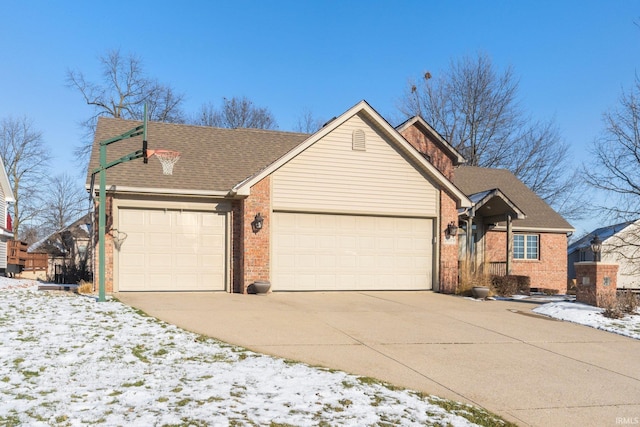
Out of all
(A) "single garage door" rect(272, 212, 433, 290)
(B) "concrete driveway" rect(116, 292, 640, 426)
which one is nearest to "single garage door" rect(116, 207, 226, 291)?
(B) "concrete driveway" rect(116, 292, 640, 426)

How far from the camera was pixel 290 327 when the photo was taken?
9133 mm

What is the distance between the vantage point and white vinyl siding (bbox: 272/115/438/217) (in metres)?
14.5

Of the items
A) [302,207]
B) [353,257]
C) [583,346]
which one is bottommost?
[583,346]

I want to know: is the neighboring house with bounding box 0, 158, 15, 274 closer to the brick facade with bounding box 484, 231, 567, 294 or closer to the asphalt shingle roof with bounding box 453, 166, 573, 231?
the asphalt shingle roof with bounding box 453, 166, 573, 231

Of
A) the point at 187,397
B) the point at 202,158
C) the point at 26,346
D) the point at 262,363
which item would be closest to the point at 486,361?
the point at 262,363

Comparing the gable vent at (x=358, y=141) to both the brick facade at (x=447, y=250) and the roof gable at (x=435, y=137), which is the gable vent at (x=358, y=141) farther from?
the roof gable at (x=435, y=137)

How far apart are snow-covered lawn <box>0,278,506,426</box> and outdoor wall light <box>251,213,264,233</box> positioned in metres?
6.37

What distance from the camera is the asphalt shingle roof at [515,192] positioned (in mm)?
23094

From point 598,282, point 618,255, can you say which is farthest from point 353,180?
point 618,255

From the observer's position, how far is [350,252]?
15.1 metres

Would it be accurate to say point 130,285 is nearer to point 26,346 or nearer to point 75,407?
point 26,346

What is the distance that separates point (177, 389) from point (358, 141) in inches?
434

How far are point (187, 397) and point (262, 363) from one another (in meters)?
1.57

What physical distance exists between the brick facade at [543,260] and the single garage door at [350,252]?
7997 mm
